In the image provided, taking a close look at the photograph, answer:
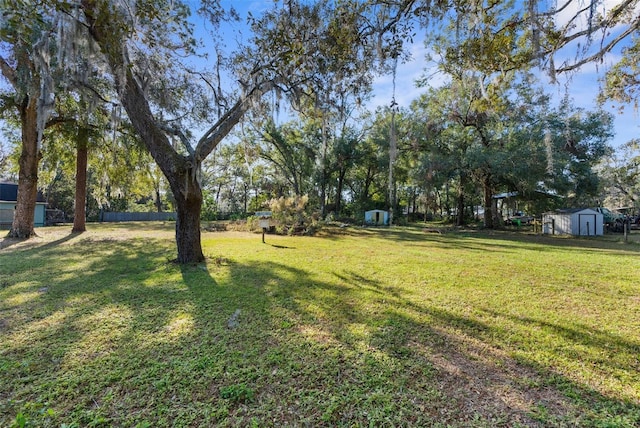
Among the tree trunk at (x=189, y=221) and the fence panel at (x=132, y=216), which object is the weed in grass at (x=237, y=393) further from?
the fence panel at (x=132, y=216)

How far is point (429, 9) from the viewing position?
382cm

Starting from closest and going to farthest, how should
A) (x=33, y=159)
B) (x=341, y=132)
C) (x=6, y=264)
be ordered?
(x=6, y=264)
(x=33, y=159)
(x=341, y=132)

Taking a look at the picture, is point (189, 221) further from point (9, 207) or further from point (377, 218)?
point (9, 207)

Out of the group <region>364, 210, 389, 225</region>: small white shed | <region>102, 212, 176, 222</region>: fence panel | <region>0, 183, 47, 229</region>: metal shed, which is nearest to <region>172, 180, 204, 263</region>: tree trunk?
<region>364, 210, 389, 225</region>: small white shed

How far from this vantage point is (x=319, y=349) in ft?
8.08

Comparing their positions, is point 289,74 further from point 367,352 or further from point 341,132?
point 341,132

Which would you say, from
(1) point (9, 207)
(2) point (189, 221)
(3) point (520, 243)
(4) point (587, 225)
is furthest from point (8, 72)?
(4) point (587, 225)

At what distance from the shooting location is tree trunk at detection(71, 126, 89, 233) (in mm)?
9594

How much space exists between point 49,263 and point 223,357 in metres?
5.64

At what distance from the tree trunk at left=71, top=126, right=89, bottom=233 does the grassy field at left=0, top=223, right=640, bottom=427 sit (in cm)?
655

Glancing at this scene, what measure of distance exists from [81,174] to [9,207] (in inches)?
462

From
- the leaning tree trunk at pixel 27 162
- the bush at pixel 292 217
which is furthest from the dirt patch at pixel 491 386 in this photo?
the leaning tree trunk at pixel 27 162

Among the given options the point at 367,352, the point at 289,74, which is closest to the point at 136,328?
the point at 367,352

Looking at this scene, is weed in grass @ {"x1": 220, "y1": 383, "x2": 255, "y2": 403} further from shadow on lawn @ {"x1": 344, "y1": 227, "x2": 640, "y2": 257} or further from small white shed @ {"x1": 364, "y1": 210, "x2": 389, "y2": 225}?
small white shed @ {"x1": 364, "y1": 210, "x2": 389, "y2": 225}
